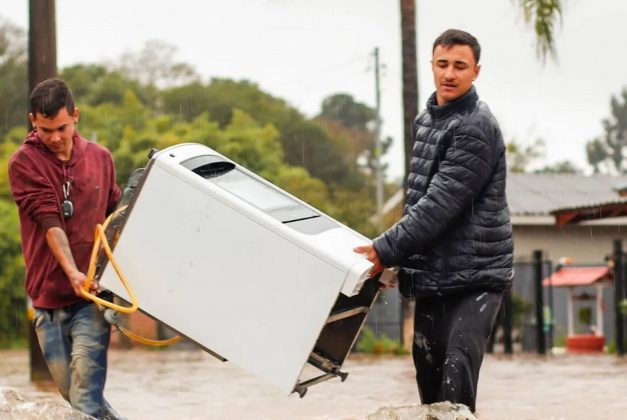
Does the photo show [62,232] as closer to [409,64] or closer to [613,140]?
[409,64]

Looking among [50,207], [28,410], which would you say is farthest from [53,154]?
[28,410]

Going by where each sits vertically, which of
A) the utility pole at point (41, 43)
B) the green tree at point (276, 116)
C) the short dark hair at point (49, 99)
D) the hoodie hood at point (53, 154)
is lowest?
the hoodie hood at point (53, 154)

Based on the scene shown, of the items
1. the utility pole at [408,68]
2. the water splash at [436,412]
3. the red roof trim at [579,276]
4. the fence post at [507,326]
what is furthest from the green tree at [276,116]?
the water splash at [436,412]

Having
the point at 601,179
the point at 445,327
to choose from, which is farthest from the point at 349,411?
the point at 601,179

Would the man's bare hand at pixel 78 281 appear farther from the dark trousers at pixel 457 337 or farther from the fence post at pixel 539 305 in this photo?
the fence post at pixel 539 305

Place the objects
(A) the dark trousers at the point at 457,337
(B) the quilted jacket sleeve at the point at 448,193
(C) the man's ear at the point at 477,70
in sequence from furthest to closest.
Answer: (C) the man's ear at the point at 477,70, (A) the dark trousers at the point at 457,337, (B) the quilted jacket sleeve at the point at 448,193

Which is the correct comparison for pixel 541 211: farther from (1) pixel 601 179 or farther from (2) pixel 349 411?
(2) pixel 349 411

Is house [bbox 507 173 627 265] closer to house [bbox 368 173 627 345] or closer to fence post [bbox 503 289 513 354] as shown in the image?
house [bbox 368 173 627 345]

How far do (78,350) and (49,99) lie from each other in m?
1.09

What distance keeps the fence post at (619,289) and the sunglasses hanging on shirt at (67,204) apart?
14.0 m

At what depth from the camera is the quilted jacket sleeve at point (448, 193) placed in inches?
210

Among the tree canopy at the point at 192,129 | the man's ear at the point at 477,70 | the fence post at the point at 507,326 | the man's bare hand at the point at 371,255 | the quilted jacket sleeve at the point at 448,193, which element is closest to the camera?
the man's bare hand at the point at 371,255

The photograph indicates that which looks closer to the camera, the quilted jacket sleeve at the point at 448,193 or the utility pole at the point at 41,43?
the quilted jacket sleeve at the point at 448,193

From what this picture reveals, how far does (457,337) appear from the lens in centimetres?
545
